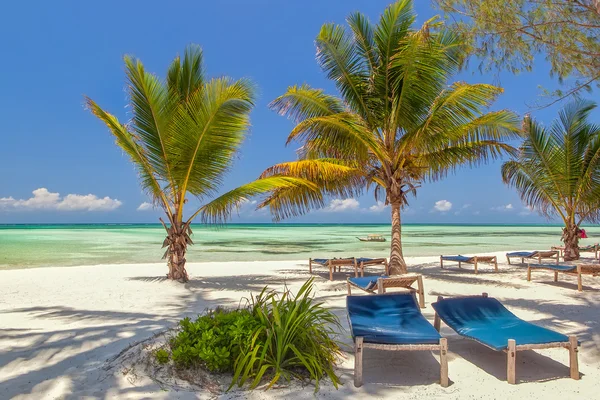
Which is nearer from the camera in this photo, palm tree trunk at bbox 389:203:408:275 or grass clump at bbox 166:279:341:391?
grass clump at bbox 166:279:341:391

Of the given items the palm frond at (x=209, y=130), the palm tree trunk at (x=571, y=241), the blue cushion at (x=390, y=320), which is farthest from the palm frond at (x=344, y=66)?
the palm tree trunk at (x=571, y=241)

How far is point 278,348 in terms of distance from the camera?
11.3ft

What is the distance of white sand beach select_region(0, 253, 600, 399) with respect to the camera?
3256 millimetres

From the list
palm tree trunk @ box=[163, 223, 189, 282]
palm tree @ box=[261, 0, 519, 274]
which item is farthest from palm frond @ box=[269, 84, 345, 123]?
palm tree trunk @ box=[163, 223, 189, 282]

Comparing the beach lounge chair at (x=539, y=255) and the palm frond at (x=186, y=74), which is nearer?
the palm frond at (x=186, y=74)

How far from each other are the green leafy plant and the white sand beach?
6.1 inches

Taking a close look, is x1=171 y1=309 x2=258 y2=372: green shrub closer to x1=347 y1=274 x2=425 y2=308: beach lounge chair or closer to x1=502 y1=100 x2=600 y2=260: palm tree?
x1=347 y1=274 x2=425 y2=308: beach lounge chair

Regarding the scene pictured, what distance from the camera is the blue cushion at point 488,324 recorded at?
365 centimetres

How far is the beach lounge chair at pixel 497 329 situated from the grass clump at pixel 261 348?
1396 mm

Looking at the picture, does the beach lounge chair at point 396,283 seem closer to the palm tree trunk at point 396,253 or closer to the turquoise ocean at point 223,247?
the palm tree trunk at point 396,253

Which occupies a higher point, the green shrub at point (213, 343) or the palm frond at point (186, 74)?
the palm frond at point (186, 74)

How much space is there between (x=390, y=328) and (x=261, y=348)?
4.21ft

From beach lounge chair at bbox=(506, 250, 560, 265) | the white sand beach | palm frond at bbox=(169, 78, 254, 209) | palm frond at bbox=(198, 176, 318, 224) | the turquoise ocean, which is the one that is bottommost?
the turquoise ocean

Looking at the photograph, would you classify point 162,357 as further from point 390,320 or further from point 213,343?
point 390,320
